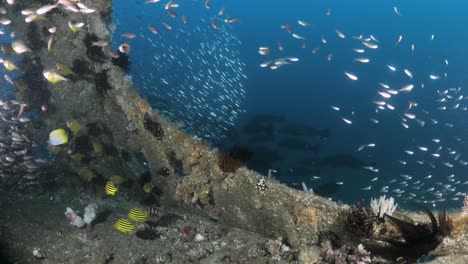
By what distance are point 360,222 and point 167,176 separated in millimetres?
5631

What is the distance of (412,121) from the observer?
4281 cm

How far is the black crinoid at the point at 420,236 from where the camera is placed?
4.68 m

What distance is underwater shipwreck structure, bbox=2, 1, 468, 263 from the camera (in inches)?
216

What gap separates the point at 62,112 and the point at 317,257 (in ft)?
31.4

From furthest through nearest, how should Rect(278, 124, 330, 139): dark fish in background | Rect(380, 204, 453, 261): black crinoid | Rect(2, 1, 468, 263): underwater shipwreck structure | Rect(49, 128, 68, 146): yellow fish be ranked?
Rect(278, 124, 330, 139): dark fish in background, Rect(49, 128, 68, 146): yellow fish, Rect(2, 1, 468, 263): underwater shipwreck structure, Rect(380, 204, 453, 261): black crinoid

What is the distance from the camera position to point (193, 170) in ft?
28.5

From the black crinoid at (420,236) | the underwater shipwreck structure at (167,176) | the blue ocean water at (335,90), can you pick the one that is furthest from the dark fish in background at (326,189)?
the black crinoid at (420,236)

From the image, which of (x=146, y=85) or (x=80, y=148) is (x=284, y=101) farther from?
(x=80, y=148)

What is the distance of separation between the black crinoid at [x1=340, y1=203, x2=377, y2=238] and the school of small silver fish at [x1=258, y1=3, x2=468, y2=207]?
6545 millimetres

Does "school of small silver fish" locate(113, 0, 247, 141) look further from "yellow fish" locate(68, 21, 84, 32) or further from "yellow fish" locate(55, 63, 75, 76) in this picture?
"yellow fish" locate(55, 63, 75, 76)

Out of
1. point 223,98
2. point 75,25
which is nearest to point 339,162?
point 223,98

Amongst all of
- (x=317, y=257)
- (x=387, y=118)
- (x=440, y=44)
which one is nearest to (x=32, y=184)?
(x=317, y=257)

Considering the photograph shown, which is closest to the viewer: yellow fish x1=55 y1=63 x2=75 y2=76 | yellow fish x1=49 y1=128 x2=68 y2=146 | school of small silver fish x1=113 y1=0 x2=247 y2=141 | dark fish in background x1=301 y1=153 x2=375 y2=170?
yellow fish x1=49 y1=128 x2=68 y2=146

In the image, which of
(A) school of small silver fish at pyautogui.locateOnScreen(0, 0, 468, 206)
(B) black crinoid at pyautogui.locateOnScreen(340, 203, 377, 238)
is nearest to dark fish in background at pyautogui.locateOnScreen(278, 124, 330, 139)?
(A) school of small silver fish at pyautogui.locateOnScreen(0, 0, 468, 206)
